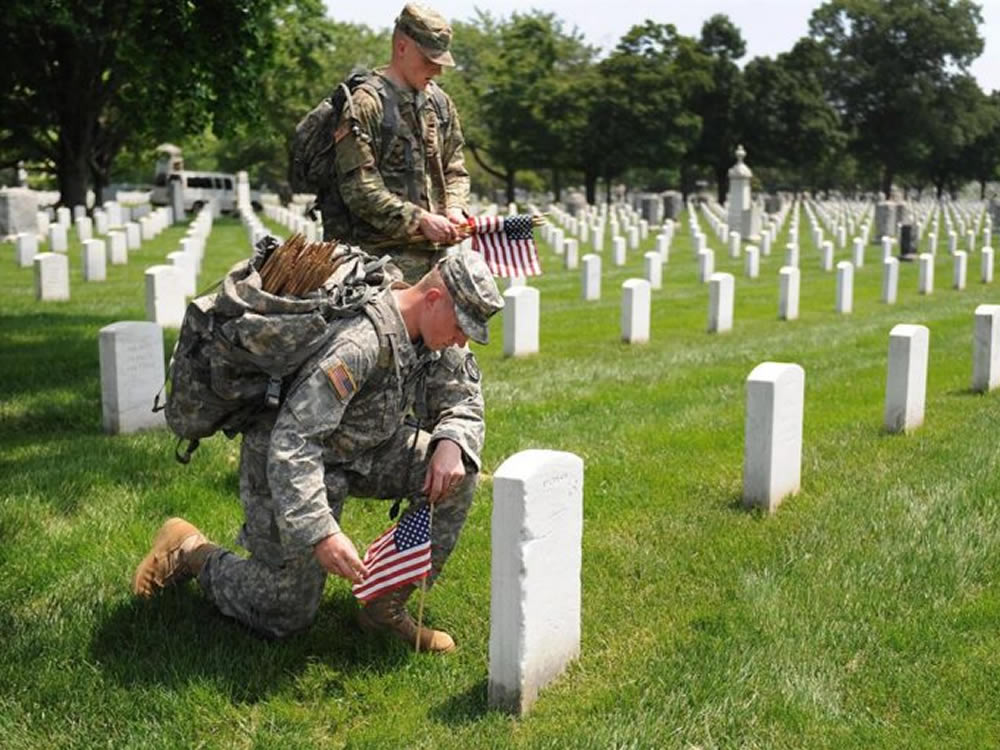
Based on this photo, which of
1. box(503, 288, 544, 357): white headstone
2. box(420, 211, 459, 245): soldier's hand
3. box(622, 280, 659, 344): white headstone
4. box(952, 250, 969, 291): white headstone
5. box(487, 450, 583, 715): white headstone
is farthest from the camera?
box(952, 250, 969, 291): white headstone

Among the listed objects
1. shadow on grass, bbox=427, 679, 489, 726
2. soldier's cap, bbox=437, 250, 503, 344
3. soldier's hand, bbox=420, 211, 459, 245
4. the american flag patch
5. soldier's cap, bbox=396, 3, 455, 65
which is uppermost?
soldier's cap, bbox=396, 3, 455, 65

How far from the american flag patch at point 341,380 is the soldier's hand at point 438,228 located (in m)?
1.83

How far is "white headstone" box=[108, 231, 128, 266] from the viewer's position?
20.4 metres

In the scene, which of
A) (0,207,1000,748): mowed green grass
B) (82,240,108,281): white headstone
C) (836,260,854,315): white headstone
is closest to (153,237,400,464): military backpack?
(0,207,1000,748): mowed green grass

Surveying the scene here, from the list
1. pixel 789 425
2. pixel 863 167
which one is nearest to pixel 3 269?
pixel 789 425

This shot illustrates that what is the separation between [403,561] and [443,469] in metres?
0.35

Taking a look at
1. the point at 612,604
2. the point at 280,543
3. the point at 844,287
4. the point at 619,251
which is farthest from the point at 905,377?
the point at 619,251

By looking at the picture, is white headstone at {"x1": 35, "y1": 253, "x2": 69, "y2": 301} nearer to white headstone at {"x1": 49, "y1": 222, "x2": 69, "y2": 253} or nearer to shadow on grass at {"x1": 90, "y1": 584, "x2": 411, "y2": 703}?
white headstone at {"x1": 49, "y1": 222, "x2": 69, "y2": 253}

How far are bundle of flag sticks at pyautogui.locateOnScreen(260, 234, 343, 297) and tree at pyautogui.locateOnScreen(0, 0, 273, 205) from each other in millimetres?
6969

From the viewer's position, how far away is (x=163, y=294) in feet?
35.7

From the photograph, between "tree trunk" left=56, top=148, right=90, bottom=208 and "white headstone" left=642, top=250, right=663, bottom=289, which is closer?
"white headstone" left=642, top=250, right=663, bottom=289

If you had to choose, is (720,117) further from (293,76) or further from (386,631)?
(386,631)

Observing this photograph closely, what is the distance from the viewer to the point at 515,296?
11.2 m

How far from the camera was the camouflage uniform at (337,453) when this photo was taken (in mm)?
3611
